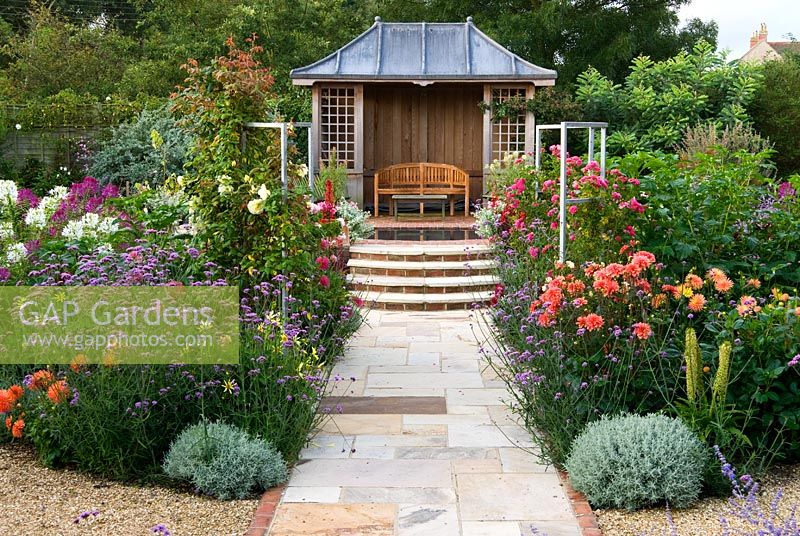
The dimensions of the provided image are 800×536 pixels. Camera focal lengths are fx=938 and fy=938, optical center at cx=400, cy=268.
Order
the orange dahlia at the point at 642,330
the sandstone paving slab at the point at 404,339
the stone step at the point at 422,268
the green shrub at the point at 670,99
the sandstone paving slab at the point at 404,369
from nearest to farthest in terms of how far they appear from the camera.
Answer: the orange dahlia at the point at 642,330, the sandstone paving slab at the point at 404,369, the sandstone paving slab at the point at 404,339, the stone step at the point at 422,268, the green shrub at the point at 670,99

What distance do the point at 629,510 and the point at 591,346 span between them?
3.15ft

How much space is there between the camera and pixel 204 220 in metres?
5.90

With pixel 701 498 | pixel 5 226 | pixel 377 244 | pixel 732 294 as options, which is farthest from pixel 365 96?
pixel 701 498

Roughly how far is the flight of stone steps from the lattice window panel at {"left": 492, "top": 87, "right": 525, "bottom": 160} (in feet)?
13.1

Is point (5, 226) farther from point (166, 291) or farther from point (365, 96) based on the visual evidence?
point (365, 96)

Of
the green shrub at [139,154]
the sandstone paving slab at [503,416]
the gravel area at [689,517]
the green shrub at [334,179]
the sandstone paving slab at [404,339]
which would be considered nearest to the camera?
the gravel area at [689,517]

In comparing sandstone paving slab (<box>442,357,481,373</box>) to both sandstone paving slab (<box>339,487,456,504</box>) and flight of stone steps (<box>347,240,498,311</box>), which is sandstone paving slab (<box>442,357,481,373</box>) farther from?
sandstone paving slab (<box>339,487,456,504</box>)

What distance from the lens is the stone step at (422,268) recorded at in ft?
31.3

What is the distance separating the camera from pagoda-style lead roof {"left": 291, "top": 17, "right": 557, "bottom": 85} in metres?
13.3

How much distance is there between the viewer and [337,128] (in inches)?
544

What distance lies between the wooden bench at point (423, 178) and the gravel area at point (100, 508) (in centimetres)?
936

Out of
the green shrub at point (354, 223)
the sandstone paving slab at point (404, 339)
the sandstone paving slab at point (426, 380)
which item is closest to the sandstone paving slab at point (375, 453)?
the sandstone paving slab at point (426, 380)

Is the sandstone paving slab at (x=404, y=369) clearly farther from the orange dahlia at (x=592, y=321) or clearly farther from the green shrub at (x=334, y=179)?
the green shrub at (x=334, y=179)

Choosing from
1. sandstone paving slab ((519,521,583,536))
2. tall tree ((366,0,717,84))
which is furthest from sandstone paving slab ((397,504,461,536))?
tall tree ((366,0,717,84))
